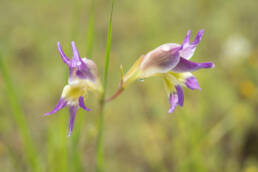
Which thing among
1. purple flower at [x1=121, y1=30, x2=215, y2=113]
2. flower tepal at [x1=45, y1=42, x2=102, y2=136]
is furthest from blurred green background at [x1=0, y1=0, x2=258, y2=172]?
purple flower at [x1=121, y1=30, x2=215, y2=113]

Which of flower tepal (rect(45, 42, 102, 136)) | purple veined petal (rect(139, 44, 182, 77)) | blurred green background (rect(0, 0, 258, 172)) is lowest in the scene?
blurred green background (rect(0, 0, 258, 172))

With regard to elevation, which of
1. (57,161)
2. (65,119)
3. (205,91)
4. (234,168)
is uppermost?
(65,119)

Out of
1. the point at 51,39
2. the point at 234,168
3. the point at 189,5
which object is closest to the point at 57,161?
the point at 234,168

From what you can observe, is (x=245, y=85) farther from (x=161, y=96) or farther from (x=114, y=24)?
(x=114, y=24)

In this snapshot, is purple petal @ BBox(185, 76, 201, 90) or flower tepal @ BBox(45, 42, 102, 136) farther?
purple petal @ BBox(185, 76, 201, 90)

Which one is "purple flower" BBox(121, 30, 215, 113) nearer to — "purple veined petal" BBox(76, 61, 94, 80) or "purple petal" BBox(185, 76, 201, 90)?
"purple petal" BBox(185, 76, 201, 90)

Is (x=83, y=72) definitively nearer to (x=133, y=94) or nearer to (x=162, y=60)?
(x=162, y=60)

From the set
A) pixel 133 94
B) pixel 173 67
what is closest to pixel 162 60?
pixel 173 67

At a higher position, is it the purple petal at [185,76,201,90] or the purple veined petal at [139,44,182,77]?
→ the purple veined petal at [139,44,182,77]
